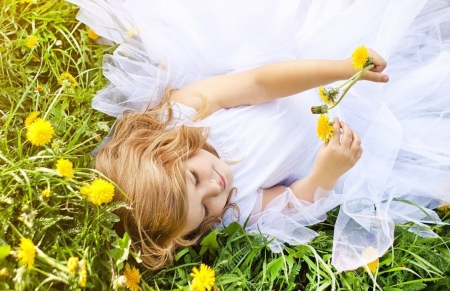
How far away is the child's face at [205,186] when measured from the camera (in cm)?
127

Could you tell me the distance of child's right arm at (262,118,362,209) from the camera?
4.26 feet

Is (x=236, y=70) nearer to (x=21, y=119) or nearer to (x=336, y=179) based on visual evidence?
(x=336, y=179)

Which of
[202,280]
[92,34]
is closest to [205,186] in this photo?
[202,280]

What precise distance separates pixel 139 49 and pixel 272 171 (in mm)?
541

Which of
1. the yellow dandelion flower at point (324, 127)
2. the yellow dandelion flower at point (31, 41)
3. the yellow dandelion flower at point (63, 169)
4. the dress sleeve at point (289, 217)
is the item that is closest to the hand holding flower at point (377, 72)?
the yellow dandelion flower at point (324, 127)

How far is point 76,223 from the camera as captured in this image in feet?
3.88

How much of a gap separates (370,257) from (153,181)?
582mm

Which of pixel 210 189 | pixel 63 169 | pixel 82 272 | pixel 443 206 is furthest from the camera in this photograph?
pixel 443 206

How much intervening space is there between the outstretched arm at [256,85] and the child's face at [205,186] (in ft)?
0.62

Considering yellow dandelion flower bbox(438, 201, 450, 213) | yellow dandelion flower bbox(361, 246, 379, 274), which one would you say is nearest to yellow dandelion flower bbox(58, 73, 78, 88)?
yellow dandelion flower bbox(361, 246, 379, 274)

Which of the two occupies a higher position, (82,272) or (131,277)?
(82,272)

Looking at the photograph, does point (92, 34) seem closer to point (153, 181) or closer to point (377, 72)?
point (153, 181)

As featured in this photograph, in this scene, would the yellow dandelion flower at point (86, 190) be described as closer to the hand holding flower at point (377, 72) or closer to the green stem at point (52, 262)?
the green stem at point (52, 262)

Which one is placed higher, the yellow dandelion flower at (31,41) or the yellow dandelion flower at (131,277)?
the yellow dandelion flower at (31,41)
